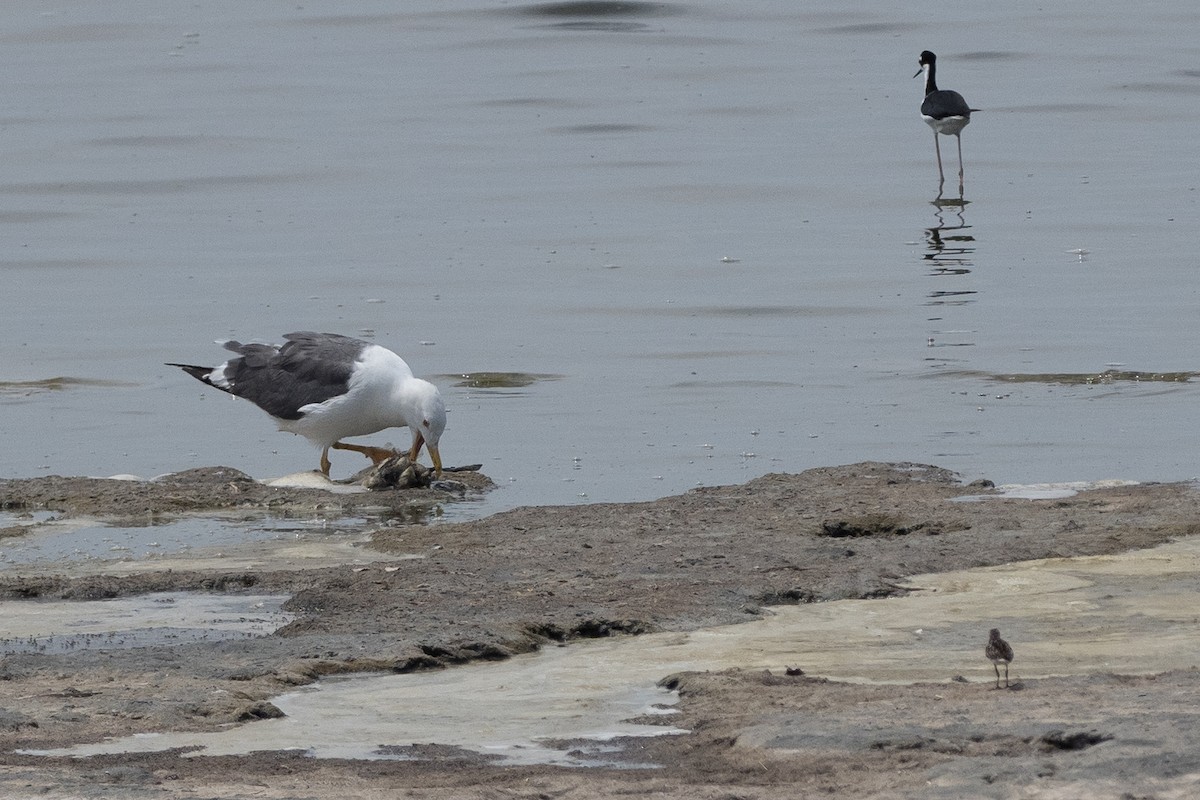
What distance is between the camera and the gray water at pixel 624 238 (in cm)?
1177

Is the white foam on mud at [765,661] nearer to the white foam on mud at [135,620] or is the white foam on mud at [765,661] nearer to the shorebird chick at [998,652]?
the shorebird chick at [998,652]

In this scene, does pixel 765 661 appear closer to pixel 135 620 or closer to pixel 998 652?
pixel 998 652

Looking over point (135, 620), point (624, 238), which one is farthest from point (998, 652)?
point (624, 238)

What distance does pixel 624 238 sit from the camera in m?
19.3

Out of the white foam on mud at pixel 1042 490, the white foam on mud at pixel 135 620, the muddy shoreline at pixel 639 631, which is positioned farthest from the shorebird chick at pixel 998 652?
the white foam on mud at pixel 1042 490

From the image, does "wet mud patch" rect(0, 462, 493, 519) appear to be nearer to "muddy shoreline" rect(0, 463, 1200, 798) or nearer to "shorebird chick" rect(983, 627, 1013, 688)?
"muddy shoreline" rect(0, 463, 1200, 798)

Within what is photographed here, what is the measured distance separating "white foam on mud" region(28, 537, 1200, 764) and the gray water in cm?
335

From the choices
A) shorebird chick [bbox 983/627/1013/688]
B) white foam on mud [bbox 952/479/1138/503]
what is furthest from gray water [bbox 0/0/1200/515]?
shorebird chick [bbox 983/627/1013/688]

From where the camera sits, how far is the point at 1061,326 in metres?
14.8

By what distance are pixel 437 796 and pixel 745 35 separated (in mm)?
31808

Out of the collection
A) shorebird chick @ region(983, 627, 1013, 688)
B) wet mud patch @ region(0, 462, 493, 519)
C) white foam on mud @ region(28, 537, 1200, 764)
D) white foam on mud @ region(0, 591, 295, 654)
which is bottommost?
wet mud patch @ region(0, 462, 493, 519)

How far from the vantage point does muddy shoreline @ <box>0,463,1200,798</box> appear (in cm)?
441

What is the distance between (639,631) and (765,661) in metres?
0.65

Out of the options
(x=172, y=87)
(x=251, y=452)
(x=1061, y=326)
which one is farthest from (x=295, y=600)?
(x=172, y=87)
